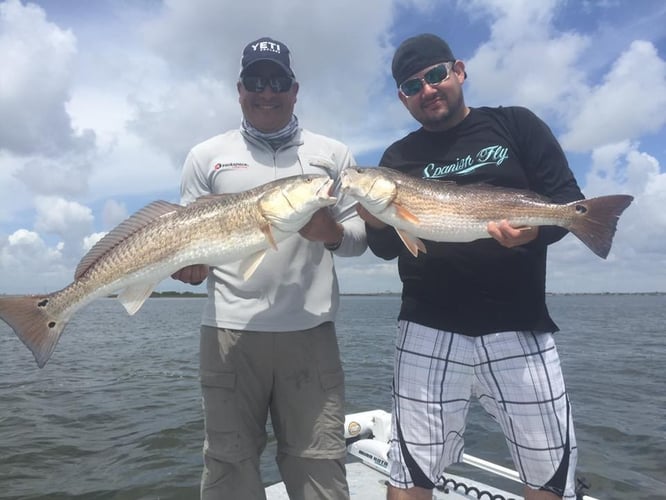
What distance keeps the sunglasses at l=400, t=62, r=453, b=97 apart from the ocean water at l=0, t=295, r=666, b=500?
24.0 ft

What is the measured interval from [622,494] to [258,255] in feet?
28.1

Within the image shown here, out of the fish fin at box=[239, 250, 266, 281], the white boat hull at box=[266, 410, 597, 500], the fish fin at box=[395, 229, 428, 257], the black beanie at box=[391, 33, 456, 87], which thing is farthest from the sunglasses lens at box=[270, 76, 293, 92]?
the white boat hull at box=[266, 410, 597, 500]

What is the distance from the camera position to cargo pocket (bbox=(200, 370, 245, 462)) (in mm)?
3959

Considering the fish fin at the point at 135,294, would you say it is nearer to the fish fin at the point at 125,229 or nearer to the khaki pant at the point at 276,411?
the fish fin at the point at 125,229

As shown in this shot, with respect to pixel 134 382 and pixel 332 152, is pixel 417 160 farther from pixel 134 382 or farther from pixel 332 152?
pixel 134 382

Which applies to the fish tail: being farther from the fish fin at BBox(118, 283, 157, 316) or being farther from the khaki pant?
the fish fin at BBox(118, 283, 157, 316)

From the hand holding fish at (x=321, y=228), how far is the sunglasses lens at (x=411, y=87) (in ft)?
4.12

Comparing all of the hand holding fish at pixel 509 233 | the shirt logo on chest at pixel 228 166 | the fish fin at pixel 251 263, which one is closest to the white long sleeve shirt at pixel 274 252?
the shirt logo on chest at pixel 228 166

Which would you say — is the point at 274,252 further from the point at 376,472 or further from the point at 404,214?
the point at 376,472

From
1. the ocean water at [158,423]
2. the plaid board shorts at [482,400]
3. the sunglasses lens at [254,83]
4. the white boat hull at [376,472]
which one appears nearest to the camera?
the plaid board shorts at [482,400]

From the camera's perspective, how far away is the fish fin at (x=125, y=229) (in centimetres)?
→ 432

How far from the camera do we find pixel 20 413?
13141 millimetres

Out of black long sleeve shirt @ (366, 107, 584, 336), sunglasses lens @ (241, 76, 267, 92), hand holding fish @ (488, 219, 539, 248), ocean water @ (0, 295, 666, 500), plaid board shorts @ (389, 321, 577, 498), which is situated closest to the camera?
plaid board shorts @ (389, 321, 577, 498)

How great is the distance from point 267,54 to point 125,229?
6.50 feet
